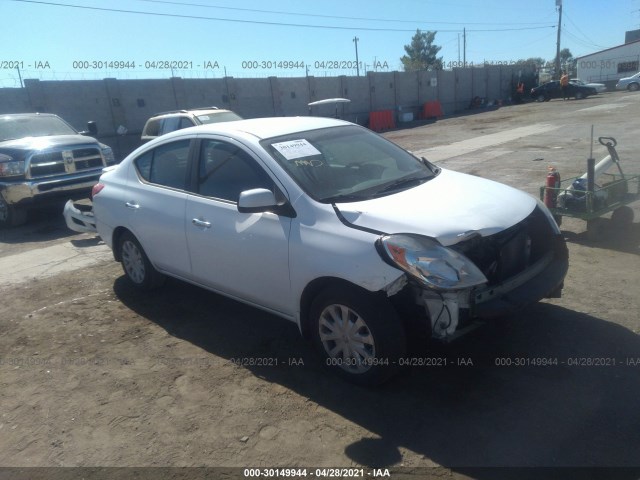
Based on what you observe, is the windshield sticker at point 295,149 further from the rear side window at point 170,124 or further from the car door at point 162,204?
the rear side window at point 170,124

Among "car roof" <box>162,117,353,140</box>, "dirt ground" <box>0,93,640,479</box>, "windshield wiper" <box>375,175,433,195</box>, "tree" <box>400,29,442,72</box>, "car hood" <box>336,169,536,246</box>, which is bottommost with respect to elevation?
"dirt ground" <box>0,93,640,479</box>

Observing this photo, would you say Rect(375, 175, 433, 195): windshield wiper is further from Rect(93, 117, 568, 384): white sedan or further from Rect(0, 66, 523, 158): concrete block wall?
Rect(0, 66, 523, 158): concrete block wall

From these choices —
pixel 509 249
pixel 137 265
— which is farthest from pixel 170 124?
pixel 509 249

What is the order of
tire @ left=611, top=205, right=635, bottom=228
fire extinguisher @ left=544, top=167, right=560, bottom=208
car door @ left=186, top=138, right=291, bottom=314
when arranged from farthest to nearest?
tire @ left=611, top=205, right=635, bottom=228, fire extinguisher @ left=544, top=167, right=560, bottom=208, car door @ left=186, top=138, right=291, bottom=314

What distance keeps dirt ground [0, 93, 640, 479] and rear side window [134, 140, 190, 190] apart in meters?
1.26

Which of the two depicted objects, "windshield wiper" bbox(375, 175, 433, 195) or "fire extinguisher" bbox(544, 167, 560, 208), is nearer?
"windshield wiper" bbox(375, 175, 433, 195)

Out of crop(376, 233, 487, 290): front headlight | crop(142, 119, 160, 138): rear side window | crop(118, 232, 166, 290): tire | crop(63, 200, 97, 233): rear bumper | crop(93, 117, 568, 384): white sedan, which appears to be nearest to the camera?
crop(376, 233, 487, 290): front headlight

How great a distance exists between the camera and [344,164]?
13.7ft

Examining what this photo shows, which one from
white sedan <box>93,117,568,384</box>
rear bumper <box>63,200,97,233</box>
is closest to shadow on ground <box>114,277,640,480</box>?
white sedan <box>93,117,568,384</box>

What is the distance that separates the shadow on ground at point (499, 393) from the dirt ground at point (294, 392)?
0.01m

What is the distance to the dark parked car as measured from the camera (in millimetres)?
35062

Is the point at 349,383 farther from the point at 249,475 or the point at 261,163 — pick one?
the point at 261,163

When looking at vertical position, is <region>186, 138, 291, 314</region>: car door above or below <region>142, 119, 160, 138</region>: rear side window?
below

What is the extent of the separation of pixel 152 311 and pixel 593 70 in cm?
5706
